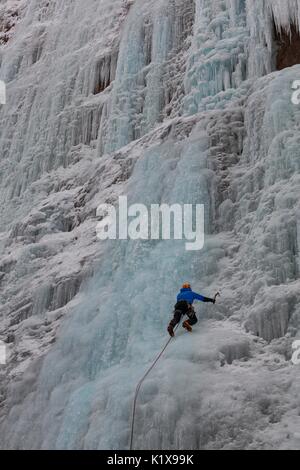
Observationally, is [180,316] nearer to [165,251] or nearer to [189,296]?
[189,296]

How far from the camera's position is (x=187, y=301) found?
9.84m

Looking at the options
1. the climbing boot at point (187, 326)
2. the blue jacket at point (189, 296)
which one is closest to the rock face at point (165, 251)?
the climbing boot at point (187, 326)

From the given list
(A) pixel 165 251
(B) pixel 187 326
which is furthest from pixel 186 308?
(A) pixel 165 251

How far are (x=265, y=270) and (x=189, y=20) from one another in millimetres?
9319

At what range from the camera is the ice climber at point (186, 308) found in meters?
9.80

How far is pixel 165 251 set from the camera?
11.5 m

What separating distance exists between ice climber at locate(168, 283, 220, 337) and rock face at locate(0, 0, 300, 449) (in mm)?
205

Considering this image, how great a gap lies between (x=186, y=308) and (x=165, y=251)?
1883mm

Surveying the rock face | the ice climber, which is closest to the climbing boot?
the ice climber

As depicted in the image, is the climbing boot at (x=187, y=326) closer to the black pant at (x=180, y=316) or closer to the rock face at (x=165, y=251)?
the black pant at (x=180, y=316)

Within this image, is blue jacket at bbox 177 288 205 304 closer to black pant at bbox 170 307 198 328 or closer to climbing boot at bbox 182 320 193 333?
black pant at bbox 170 307 198 328
